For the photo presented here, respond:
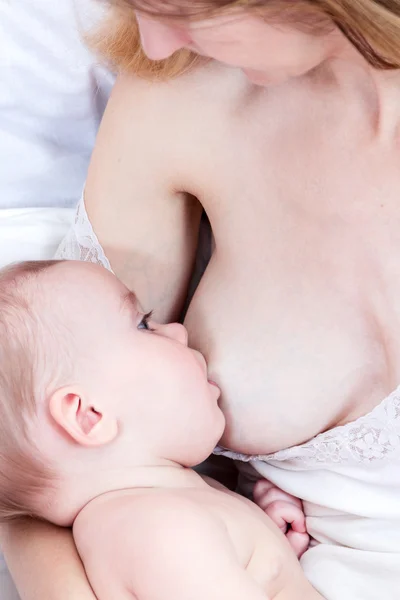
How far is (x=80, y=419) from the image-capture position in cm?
104

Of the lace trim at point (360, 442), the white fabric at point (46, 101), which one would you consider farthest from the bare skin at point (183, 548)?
the white fabric at point (46, 101)

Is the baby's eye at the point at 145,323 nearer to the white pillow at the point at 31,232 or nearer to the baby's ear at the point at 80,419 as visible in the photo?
the baby's ear at the point at 80,419

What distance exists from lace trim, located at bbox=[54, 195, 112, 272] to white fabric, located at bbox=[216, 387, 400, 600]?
0.38m

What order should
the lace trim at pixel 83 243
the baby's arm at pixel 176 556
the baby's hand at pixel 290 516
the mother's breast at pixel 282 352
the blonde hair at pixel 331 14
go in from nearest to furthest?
the blonde hair at pixel 331 14 → the baby's arm at pixel 176 556 → the mother's breast at pixel 282 352 → the baby's hand at pixel 290 516 → the lace trim at pixel 83 243

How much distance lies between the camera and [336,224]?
42.2 inches

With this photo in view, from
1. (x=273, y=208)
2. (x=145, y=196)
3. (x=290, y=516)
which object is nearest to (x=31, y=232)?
(x=145, y=196)

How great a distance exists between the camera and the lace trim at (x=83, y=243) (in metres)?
1.30

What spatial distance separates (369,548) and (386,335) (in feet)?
0.95

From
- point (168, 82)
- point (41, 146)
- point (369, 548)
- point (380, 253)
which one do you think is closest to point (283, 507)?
point (369, 548)

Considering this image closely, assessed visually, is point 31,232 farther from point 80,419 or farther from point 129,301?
point 80,419

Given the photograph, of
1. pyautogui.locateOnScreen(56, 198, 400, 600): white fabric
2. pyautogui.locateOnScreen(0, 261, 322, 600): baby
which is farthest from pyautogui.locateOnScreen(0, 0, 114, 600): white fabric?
pyautogui.locateOnScreen(56, 198, 400, 600): white fabric

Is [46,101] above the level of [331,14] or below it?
below

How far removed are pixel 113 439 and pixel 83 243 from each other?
1.19ft

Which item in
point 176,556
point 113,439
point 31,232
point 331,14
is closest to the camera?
point 331,14
